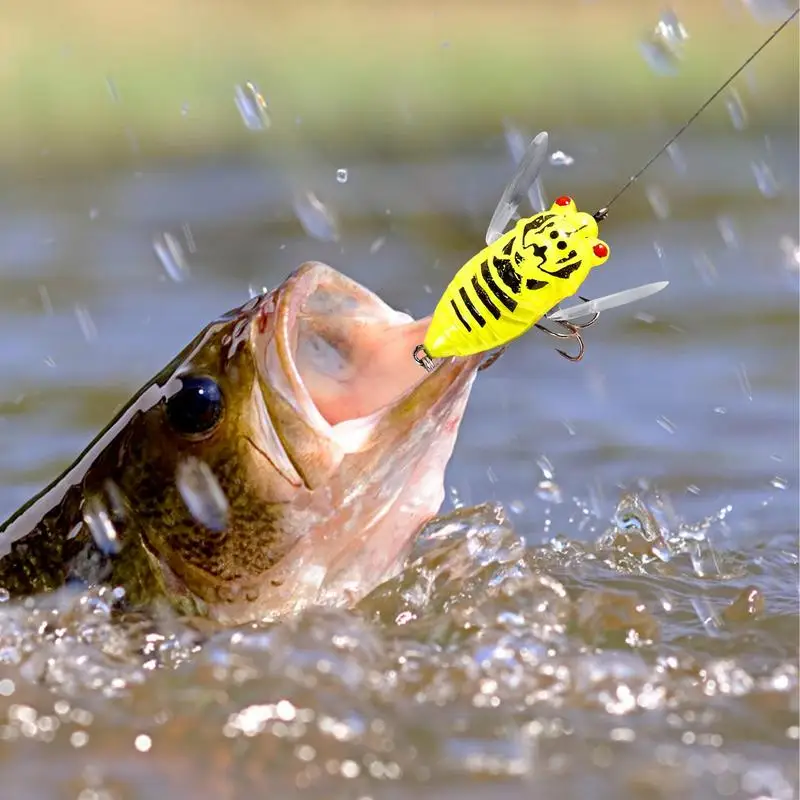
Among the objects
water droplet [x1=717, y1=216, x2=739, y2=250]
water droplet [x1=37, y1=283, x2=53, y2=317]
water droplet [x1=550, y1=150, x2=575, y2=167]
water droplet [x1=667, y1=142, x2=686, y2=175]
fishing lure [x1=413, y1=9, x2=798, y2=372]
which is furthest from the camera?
water droplet [x1=667, y1=142, x2=686, y2=175]

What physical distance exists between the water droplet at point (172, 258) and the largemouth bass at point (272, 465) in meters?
4.20

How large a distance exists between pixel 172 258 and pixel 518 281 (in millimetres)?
4789

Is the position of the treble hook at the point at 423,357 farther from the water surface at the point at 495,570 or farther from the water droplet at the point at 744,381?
the water droplet at the point at 744,381

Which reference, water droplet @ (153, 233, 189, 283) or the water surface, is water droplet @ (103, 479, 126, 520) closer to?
the water surface

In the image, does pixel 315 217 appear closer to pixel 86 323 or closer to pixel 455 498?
pixel 86 323

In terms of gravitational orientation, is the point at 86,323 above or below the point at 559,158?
above

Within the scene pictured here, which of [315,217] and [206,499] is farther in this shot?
[315,217]

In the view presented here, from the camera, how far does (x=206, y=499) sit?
3.05 m

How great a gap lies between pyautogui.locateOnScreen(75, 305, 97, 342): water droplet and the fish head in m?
3.36

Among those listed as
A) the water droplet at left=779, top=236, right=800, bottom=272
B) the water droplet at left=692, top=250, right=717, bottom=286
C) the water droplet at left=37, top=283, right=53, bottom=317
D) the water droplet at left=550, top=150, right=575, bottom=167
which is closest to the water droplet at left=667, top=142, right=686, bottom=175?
the water droplet at left=550, top=150, right=575, bottom=167

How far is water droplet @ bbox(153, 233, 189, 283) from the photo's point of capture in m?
7.37

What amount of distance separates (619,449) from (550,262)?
227 centimetres

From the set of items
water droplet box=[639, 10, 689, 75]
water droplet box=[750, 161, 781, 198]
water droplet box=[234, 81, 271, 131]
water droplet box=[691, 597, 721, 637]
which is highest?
water droplet box=[234, 81, 271, 131]

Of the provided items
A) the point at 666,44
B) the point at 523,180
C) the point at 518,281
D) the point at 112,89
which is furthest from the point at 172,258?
the point at 666,44
